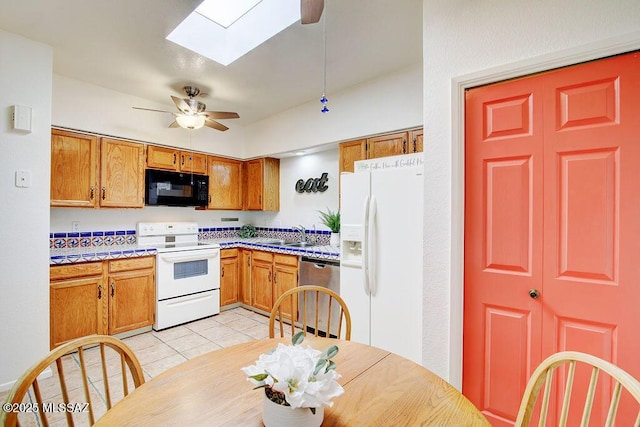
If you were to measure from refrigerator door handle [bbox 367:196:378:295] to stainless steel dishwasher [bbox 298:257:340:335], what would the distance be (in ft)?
2.10

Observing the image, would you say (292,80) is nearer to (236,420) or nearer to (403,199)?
(403,199)

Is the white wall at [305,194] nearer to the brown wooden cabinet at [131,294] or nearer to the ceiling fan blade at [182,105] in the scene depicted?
the ceiling fan blade at [182,105]

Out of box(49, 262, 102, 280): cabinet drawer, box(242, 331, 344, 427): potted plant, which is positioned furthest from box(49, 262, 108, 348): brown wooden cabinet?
box(242, 331, 344, 427): potted plant

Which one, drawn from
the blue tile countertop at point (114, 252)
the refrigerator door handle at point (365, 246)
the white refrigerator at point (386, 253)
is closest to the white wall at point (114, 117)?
the blue tile countertop at point (114, 252)

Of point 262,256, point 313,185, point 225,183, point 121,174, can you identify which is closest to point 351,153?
point 313,185

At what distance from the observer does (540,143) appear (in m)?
1.47

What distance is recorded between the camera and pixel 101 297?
9.37 ft

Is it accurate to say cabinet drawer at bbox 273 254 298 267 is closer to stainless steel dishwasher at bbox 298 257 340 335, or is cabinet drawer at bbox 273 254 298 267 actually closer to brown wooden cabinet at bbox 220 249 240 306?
stainless steel dishwasher at bbox 298 257 340 335

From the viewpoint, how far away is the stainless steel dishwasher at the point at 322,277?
2.90 metres

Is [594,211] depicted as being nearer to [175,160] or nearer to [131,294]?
[131,294]

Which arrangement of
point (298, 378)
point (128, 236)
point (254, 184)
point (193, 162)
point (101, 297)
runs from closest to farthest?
point (298, 378)
point (101, 297)
point (128, 236)
point (193, 162)
point (254, 184)

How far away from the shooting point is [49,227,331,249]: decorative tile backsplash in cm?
310

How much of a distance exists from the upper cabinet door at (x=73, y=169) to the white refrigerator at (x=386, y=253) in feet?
8.57

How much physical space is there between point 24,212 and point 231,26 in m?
2.21
